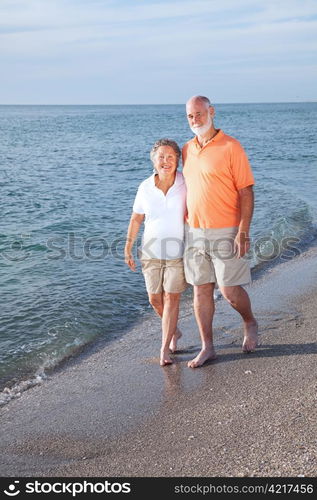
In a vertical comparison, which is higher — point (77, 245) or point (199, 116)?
point (199, 116)

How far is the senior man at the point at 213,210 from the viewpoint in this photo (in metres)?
4.68

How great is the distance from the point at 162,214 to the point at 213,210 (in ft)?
1.39

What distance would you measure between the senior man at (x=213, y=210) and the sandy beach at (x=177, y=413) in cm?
54

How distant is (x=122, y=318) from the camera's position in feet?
23.4

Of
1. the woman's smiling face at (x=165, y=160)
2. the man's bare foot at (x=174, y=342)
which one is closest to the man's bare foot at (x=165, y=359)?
the man's bare foot at (x=174, y=342)

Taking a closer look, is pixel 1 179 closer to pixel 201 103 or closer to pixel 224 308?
pixel 224 308

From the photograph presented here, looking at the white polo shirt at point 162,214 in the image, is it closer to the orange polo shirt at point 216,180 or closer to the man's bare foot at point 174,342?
the orange polo shirt at point 216,180

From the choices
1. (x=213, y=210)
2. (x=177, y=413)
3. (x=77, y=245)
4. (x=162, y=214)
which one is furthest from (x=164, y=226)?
(x=77, y=245)

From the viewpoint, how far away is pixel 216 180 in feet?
15.4

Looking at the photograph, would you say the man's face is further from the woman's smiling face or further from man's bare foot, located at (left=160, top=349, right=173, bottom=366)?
man's bare foot, located at (left=160, top=349, right=173, bottom=366)

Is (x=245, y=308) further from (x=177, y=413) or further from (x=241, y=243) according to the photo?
(x=177, y=413)

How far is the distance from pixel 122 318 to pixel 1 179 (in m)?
15.1

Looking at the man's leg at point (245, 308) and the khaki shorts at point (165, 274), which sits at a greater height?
the khaki shorts at point (165, 274)

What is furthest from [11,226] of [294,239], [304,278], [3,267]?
[304,278]
